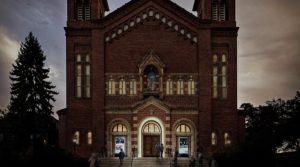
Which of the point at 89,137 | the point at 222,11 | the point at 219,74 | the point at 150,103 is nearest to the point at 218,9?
the point at 222,11

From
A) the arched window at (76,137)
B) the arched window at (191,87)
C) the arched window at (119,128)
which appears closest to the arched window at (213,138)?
the arched window at (191,87)

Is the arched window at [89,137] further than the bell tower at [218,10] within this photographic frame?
No

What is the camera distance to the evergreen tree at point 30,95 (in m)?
60.3

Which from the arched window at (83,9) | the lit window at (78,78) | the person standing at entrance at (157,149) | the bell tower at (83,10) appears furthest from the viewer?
the arched window at (83,9)

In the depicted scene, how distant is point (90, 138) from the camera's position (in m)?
54.2

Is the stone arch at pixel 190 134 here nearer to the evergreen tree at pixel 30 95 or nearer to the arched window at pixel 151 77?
the arched window at pixel 151 77

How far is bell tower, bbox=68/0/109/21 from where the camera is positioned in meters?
55.7

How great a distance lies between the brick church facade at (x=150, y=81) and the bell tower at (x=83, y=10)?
0.10 m

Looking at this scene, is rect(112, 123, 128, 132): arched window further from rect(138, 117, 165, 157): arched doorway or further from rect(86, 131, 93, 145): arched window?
rect(86, 131, 93, 145): arched window

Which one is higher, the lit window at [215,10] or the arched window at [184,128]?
the lit window at [215,10]

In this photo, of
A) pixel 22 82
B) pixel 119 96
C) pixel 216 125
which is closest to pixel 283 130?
pixel 216 125

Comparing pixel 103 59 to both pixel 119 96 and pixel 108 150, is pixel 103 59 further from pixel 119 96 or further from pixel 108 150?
pixel 108 150

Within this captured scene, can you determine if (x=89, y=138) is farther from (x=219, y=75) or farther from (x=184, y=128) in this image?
(x=219, y=75)

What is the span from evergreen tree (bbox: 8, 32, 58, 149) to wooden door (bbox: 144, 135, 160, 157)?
12.9m
